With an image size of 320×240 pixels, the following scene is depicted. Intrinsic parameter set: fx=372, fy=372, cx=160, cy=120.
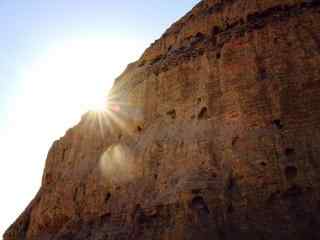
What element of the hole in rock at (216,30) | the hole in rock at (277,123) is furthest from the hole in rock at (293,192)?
the hole in rock at (216,30)

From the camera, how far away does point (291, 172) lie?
57.0ft

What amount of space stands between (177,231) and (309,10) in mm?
15181

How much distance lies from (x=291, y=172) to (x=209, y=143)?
465 cm

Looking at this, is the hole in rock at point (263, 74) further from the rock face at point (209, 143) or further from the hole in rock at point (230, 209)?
the hole in rock at point (230, 209)

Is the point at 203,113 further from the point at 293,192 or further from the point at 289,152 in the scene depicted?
the point at 293,192

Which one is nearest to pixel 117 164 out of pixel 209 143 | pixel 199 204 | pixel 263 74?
pixel 209 143

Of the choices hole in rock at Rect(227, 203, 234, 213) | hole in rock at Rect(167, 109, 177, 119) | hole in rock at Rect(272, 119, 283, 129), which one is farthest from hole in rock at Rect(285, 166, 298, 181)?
hole in rock at Rect(167, 109, 177, 119)

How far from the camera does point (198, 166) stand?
19.6 meters

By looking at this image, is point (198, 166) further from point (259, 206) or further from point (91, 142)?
point (91, 142)

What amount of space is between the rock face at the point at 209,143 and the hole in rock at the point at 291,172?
1.7 inches

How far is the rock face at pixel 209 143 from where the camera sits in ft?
56.3

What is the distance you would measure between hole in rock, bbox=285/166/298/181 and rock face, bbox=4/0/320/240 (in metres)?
0.04

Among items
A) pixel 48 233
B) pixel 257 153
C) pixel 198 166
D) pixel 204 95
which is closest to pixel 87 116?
pixel 48 233

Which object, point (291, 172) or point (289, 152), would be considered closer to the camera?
point (291, 172)
